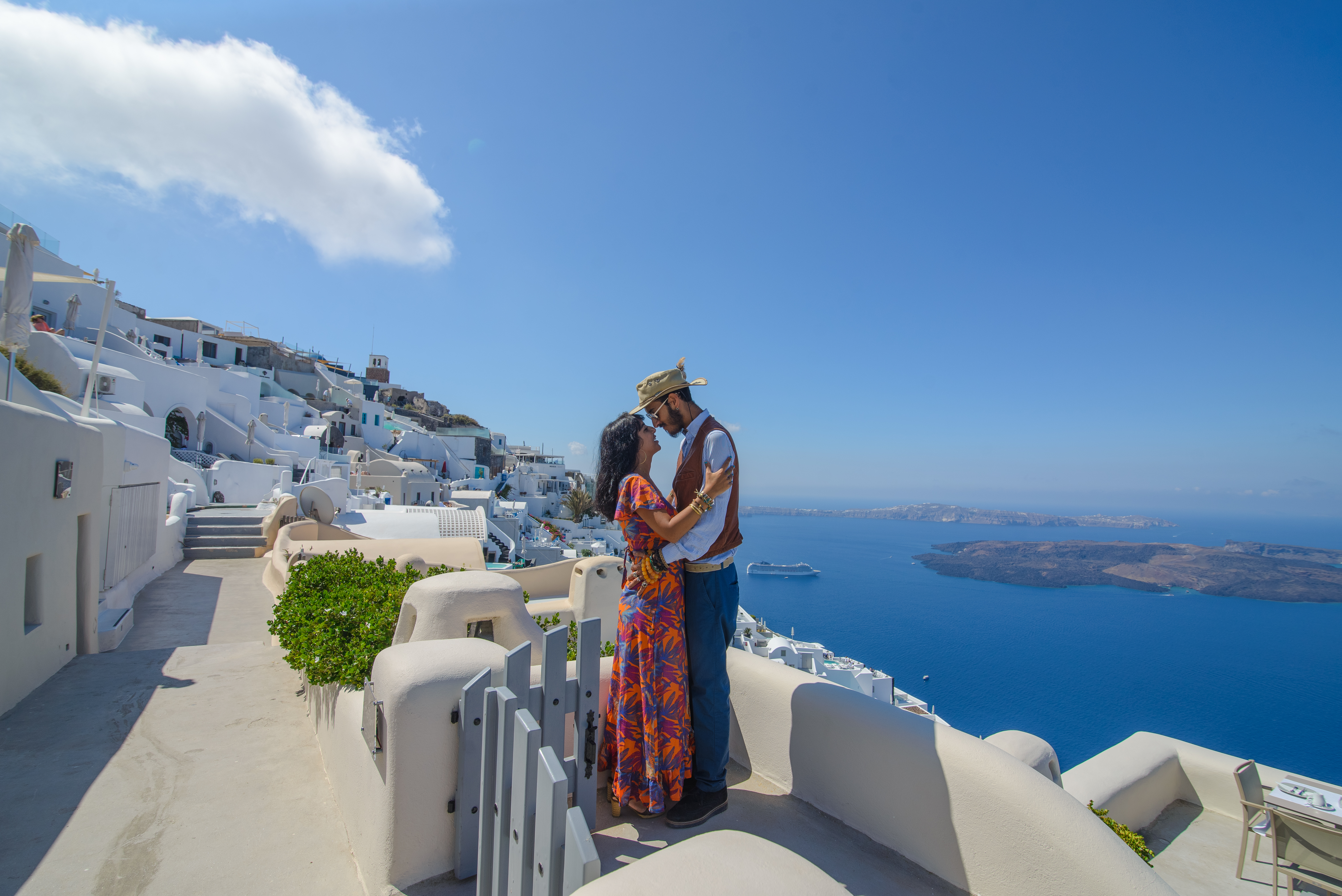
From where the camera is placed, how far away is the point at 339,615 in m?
4.05

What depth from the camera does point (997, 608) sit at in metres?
84.0

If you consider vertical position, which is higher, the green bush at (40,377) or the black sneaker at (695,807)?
the green bush at (40,377)

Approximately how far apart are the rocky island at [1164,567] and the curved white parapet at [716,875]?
118 meters

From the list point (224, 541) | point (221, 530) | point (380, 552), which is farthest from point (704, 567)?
point (221, 530)

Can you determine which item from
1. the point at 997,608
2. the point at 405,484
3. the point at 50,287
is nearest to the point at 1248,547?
the point at 997,608

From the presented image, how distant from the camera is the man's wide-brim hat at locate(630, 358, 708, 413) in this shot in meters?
2.72

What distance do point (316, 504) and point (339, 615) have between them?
12.4 meters

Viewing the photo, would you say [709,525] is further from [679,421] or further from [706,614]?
[679,421]

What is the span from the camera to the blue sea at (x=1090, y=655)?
4403 cm

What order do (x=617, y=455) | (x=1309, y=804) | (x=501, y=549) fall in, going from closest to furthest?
(x=617, y=455)
(x=1309, y=804)
(x=501, y=549)

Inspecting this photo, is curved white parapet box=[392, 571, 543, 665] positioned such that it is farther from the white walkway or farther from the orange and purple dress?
the white walkway

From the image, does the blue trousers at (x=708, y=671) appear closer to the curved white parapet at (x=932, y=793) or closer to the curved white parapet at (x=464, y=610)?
the curved white parapet at (x=932, y=793)

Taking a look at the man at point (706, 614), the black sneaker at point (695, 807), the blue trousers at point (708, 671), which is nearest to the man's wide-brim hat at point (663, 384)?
the man at point (706, 614)

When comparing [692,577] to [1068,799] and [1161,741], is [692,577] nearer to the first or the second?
[1068,799]
